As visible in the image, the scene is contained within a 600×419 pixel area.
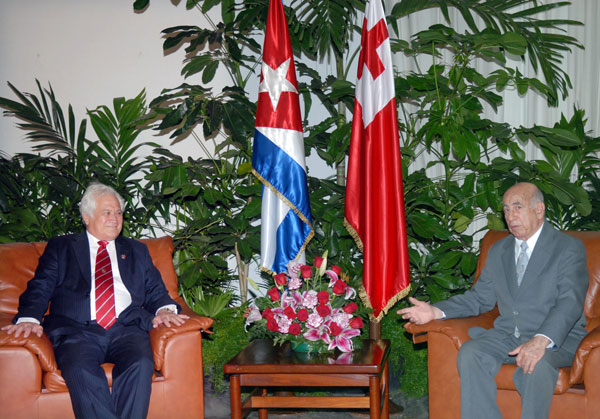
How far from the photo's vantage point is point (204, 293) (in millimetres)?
4465

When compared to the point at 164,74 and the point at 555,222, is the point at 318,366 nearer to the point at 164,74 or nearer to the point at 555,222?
the point at 555,222

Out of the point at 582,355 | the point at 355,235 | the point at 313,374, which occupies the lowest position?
the point at 313,374

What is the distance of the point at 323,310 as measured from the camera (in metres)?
2.93

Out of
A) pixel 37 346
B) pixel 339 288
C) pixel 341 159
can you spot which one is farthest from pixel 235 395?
pixel 341 159

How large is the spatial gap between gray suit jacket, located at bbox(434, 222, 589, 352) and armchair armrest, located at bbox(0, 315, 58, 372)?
73.4 inches

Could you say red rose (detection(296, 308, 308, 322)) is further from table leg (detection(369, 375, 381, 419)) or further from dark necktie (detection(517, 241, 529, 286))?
dark necktie (detection(517, 241, 529, 286))

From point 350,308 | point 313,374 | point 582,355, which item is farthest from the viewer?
point 350,308

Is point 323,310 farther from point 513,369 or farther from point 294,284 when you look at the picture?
point 513,369

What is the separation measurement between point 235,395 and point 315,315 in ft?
1.68

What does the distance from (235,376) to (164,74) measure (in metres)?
3.05

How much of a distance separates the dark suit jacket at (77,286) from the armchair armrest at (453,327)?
128 centimetres

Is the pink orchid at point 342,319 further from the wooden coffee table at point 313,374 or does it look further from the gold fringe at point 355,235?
the gold fringe at point 355,235

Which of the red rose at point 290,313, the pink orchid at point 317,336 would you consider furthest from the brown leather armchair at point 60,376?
the pink orchid at point 317,336

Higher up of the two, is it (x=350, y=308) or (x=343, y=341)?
(x=350, y=308)
